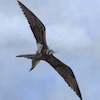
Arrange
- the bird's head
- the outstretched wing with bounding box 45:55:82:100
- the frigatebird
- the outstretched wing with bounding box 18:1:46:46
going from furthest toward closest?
the outstretched wing with bounding box 45:55:82:100, the bird's head, the frigatebird, the outstretched wing with bounding box 18:1:46:46

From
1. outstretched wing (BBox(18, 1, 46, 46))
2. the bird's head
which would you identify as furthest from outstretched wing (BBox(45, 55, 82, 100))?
outstretched wing (BBox(18, 1, 46, 46))

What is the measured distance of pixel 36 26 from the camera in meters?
22.4

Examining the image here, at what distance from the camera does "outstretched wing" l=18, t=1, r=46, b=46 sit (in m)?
21.7

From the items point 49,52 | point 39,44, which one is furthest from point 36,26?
point 49,52

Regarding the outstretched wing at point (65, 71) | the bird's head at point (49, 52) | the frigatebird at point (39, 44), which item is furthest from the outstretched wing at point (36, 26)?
the outstretched wing at point (65, 71)

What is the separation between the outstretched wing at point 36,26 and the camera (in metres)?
21.7

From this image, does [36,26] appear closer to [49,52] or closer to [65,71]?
[49,52]

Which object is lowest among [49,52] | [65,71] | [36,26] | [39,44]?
[49,52]

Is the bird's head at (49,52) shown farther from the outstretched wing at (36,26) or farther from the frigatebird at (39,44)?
the outstretched wing at (36,26)

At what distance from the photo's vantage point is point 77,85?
79.4 feet

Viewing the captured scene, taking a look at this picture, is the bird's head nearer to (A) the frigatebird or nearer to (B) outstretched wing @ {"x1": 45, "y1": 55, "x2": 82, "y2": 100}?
(A) the frigatebird

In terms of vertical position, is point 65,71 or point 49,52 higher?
point 65,71

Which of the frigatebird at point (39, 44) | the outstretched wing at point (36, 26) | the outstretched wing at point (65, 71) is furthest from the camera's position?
the outstretched wing at point (65, 71)

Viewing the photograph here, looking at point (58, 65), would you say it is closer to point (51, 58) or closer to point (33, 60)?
point (51, 58)
